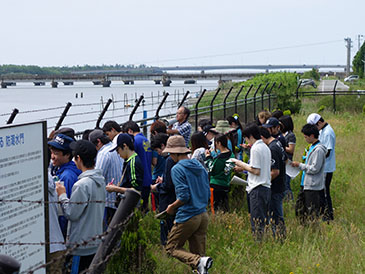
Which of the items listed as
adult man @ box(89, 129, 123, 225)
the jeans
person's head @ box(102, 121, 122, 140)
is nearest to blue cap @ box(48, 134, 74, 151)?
adult man @ box(89, 129, 123, 225)

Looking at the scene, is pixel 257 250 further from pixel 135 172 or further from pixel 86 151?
pixel 86 151

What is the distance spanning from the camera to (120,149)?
646 centimetres

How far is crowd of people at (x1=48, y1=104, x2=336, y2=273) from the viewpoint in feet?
15.9

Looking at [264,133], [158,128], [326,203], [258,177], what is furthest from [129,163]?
[326,203]

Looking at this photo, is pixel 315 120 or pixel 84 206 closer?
pixel 84 206

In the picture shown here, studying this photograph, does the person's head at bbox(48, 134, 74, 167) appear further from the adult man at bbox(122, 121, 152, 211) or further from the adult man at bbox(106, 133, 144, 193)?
the adult man at bbox(122, 121, 152, 211)

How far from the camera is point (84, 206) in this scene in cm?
477

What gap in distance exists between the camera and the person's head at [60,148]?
518cm

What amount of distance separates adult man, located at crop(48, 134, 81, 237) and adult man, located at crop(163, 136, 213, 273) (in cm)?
116

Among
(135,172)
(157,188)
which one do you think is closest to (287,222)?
(157,188)

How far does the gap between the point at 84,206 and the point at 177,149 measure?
5.23ft

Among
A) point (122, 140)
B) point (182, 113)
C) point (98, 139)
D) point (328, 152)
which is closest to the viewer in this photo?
point (122, 140)

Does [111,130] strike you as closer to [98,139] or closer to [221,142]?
[98,139]

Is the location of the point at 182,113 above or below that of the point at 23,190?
above
